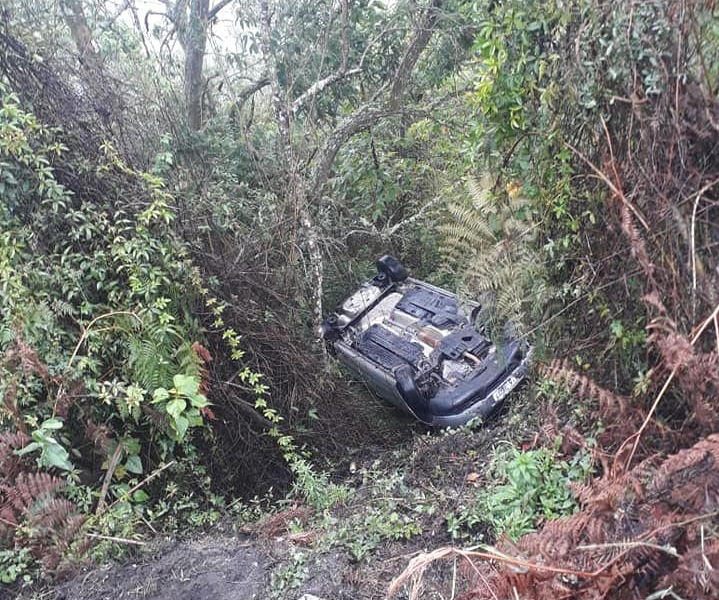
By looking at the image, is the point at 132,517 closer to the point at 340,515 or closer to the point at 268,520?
the point at 268,520

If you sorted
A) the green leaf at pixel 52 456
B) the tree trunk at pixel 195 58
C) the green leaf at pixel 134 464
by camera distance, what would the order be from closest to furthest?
1. the green leaf at pixel 52 456
2. the green leaf at pixel 134 464
3. the tree trunk at pixel 195 58

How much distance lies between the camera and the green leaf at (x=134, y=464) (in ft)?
11.3

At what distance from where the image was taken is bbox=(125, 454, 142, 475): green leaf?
11.3 ft

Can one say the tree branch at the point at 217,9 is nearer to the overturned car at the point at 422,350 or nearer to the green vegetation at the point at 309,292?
the green vegetation at the point at 309,292

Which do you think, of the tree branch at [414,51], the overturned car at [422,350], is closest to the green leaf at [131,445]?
the overturned car at [422,350]

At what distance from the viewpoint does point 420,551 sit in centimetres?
275

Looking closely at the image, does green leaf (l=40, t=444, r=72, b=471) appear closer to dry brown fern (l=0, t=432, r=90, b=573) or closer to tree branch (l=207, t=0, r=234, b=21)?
dry brown fern (l=0, t=432, r=90, b=573)

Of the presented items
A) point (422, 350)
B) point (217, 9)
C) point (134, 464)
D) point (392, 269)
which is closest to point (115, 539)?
point (134, 464)

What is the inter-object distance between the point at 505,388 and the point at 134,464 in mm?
3010

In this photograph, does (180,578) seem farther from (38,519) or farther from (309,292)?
(309,292)

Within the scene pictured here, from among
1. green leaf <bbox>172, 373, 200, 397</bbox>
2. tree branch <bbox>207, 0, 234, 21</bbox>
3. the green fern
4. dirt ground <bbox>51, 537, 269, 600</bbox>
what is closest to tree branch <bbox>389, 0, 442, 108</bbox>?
tree branch <bbox>207, 0, 234, 21</bbox>

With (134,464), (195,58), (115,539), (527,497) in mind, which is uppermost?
(195,58)

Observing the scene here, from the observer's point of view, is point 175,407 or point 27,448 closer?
point 27,448

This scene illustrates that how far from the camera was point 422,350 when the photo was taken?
5.16 meters
